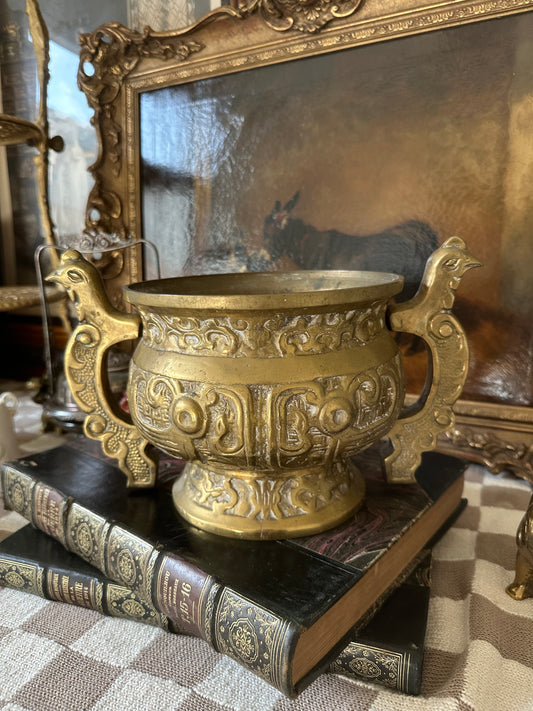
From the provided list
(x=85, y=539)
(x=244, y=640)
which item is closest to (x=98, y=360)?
(x=85, y=539)

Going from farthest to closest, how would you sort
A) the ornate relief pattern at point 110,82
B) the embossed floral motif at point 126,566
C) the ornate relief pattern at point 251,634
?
the ornate relief pattern at point 110,82 → the embossed floral motif at point 126,566 → the ornate relief pattern at point 251,634

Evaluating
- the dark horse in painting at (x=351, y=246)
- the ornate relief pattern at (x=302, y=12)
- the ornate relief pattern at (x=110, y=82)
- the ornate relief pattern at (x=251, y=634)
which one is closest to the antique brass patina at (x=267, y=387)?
the ornate relief pattern at (x=251, y=634)

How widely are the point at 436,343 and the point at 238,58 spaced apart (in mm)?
790

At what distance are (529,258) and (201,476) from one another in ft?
2.14

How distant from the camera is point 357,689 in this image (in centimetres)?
52

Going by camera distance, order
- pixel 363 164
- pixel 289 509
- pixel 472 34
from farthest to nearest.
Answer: pixel 363 164
pixel 472 34
pixel 289 509

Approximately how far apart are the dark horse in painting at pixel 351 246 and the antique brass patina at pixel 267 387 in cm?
31

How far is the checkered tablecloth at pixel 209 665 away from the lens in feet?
1.66

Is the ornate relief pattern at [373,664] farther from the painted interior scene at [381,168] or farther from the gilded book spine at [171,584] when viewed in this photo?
the painted interior scene at [381,168]

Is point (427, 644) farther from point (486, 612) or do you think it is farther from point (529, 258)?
point (529, 258)

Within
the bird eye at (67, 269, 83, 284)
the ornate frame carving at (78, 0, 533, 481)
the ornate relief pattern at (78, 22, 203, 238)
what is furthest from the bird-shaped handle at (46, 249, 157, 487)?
the ornate relief pattern at (78, 22, 203, 238)

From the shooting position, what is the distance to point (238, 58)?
109 centimetres

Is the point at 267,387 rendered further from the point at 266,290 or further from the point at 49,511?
the point at 49,511

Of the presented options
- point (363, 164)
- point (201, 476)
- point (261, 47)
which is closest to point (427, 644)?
point (201, 476)
